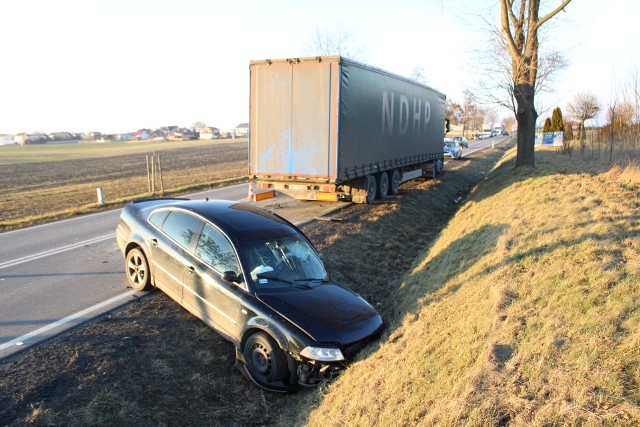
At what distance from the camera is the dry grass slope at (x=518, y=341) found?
11.0 ft

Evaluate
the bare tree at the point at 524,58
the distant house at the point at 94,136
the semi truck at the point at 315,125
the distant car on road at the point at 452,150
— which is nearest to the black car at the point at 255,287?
the semi truck at the point at 315,125

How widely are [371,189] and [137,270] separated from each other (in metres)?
8.87

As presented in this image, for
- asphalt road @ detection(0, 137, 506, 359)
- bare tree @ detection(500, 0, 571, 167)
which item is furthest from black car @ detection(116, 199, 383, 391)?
bare tree @ detection(500, 0, 571, 167)

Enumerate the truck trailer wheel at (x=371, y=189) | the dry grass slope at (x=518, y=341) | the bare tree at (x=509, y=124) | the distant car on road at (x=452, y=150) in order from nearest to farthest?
the dry grass slope at (x=518, y=341) < the truck trailer wheel at (x=371, y=189) < the distant car on road at (x=452, y=150) < the bare tree at (x=509, y=124)

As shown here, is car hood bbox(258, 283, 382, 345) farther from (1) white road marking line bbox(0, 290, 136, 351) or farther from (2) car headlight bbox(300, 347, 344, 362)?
(1) white road marking line bbox(0, 290, 136, 351)

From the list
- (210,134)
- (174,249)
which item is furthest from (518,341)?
(210,134)

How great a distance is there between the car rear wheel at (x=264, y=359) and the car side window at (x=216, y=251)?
860 mm

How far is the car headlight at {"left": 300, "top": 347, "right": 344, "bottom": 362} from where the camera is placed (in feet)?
15.6

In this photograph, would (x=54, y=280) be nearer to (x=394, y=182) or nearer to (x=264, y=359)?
(x=264, y=359)

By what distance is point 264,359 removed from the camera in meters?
5.02

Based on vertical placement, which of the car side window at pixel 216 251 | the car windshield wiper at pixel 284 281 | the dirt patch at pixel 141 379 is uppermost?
the car side window at pixel 216 251

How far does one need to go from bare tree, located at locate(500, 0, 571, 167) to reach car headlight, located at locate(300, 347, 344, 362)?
15931 mm

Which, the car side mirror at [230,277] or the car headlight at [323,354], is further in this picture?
the car side mirror at [230,277]

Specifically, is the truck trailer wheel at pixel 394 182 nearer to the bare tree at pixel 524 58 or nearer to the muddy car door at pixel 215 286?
the bare tree at pixel 524 58
